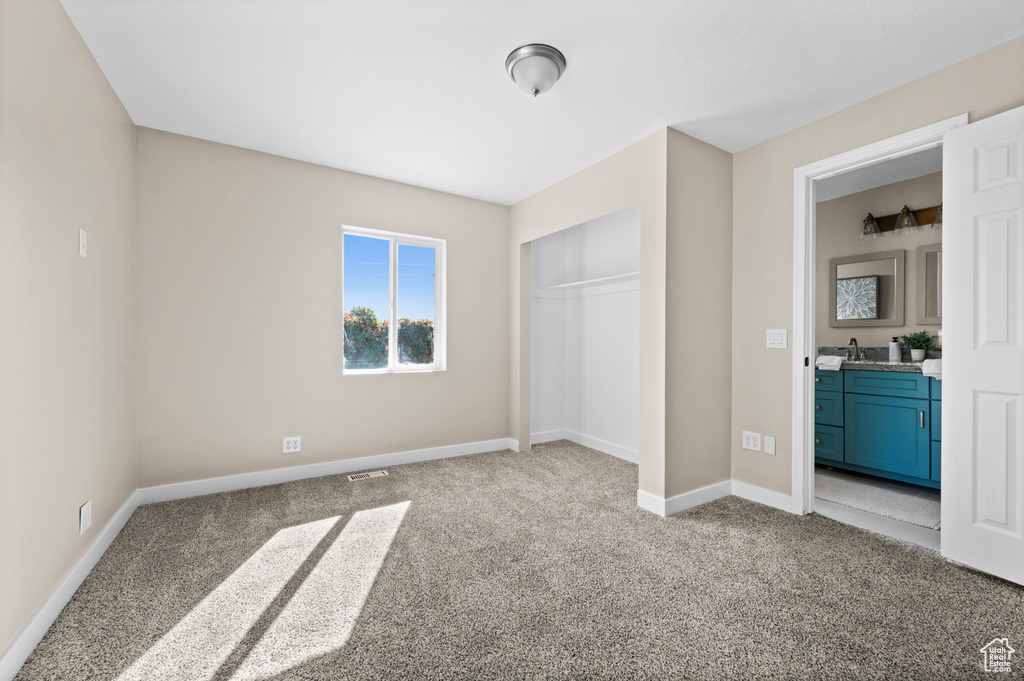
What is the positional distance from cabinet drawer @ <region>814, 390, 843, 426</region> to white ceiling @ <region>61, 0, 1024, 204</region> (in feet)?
7.27

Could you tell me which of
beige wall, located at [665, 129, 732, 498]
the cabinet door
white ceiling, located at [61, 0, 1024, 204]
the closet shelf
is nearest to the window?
white ceiling, located at [61, 0, 1024, 204]

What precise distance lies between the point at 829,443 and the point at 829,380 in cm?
53

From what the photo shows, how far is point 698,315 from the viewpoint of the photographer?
3033 millimetres

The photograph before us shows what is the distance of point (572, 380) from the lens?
15.8 ft

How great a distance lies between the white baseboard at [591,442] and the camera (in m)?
4.06

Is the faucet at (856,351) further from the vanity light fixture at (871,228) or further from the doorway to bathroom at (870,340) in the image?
the vanity light fixture at (871,228)

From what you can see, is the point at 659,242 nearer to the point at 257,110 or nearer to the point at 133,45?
the point at 257,110

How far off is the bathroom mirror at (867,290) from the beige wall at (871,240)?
44 millimetres

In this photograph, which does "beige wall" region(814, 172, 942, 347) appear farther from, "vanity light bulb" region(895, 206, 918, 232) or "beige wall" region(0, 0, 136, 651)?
"beige wall" region(0, 0, 136, 651)

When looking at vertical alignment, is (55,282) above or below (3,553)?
above

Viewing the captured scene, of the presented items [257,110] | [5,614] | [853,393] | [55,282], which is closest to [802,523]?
[853,393]

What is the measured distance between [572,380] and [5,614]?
13.4 feet

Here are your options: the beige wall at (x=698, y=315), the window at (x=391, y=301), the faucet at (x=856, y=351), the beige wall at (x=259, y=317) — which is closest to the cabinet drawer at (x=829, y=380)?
the faucet at (x=856, y=351)
